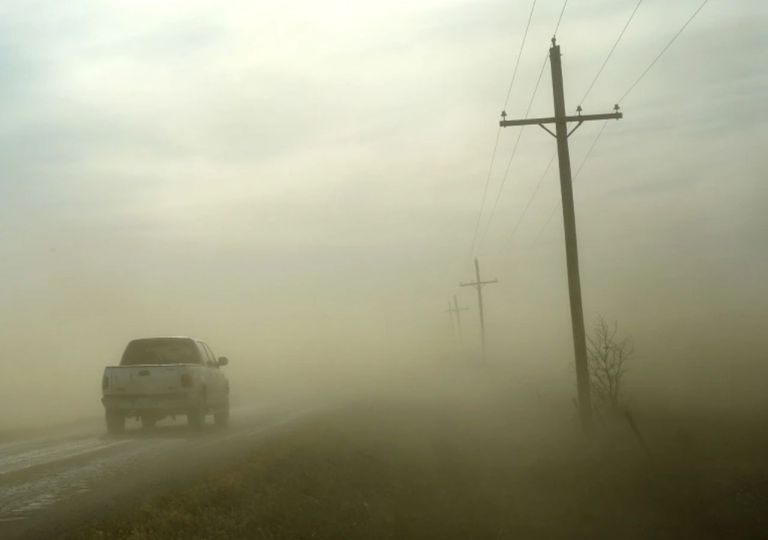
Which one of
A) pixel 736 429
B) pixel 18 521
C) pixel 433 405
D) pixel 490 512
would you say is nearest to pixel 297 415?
pixel 433 405

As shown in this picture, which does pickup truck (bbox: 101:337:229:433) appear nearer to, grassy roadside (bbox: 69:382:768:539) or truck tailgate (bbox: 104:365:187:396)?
truck tailgate (bbox: 104:365:187:396)

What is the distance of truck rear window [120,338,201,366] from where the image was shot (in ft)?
87.4

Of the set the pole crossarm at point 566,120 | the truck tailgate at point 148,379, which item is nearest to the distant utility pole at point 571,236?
the pole crossarm at point 566,120

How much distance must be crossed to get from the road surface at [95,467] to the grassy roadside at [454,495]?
704 millimetres

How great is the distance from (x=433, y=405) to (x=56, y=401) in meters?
31.9

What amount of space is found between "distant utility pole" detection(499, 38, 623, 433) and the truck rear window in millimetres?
9948

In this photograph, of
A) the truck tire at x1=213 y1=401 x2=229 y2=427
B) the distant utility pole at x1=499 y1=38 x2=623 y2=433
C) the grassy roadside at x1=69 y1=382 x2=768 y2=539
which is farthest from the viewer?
the truck tire at x1=213 y1=401 x2=229 y2=427

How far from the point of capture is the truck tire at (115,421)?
24.8 metres

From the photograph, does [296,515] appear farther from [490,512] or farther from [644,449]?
[644,449]

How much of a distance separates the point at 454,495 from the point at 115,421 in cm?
1104

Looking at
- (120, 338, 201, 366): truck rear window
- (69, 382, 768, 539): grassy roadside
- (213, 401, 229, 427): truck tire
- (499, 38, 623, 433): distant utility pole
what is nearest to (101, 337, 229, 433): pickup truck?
(120, 338, 201, 366): truck rear window

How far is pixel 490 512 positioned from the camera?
16.1 meters

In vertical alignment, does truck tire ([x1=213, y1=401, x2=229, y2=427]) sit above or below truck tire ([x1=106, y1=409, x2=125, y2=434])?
below

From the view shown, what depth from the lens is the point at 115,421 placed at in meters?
25.0
